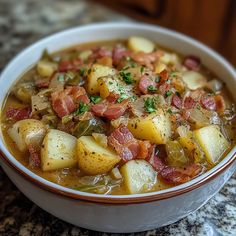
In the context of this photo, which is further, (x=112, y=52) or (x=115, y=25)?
(x=115, y=25)

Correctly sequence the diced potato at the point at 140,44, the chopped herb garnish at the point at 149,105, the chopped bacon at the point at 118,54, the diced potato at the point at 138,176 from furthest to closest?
the diced potato at the point at 140,44
the chopped bacon at the point at 118,54
the chopped herb garnish at the point at 149,105
the diced potato at the point at 138,176

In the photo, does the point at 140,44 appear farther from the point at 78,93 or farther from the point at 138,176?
the point at 138,176

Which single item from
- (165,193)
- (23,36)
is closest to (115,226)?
(165,193)

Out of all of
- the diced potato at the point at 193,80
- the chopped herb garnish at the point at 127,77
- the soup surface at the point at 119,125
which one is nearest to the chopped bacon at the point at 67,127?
the soup surface at the point at 119,125

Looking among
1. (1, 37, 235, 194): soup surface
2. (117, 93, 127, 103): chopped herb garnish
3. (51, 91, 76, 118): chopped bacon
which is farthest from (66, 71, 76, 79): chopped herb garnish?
(117, 93, 127, 103): chopped herb garnish

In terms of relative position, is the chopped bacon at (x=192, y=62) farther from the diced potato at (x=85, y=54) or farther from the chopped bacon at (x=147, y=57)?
the diced potato at (x=85, y=54)

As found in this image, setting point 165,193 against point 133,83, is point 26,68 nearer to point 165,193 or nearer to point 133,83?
point 133,83

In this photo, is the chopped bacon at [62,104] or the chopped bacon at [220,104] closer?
the chopped bacon at [62,104]
